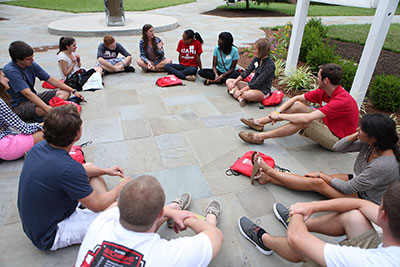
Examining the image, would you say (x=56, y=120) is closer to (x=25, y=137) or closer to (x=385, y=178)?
(x=25, y=137)

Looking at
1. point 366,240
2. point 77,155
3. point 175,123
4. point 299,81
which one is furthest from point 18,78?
point 299,81

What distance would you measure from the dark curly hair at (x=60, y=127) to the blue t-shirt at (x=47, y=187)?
0.23 feet

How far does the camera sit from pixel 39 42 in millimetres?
8789

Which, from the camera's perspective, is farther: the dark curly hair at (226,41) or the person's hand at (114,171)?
the dark curly hair at (226,41)

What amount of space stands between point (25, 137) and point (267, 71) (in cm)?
374

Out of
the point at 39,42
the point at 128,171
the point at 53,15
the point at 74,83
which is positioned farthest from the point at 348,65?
the point at 53,15

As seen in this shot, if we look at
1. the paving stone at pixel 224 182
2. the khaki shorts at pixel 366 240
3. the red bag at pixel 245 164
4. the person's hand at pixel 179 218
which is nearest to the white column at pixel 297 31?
the red bag at pixel 245 164

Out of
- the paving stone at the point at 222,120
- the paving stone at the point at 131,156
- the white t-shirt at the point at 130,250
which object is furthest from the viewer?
the paving stone at the point at 222,120

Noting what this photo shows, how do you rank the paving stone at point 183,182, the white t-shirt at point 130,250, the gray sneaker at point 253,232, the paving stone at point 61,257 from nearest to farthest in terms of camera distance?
the white t-shirt at point 130,250 → the paving stone at point 61,257 → the gray sneaker at point 253,232 → the paving stone at point 183,182

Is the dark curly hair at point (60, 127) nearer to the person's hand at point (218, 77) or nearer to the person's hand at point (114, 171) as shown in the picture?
the person's hand at point (114, 171)

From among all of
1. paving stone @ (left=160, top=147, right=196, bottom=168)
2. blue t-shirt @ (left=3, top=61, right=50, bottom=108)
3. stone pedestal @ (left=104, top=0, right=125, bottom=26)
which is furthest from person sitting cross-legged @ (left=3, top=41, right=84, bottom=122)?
stone pedestal @ (left=104, top=0, right=125, bottom=26)

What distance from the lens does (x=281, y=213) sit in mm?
2459

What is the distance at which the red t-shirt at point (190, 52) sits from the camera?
228 inches

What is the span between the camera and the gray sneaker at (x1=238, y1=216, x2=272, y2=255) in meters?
2.17
